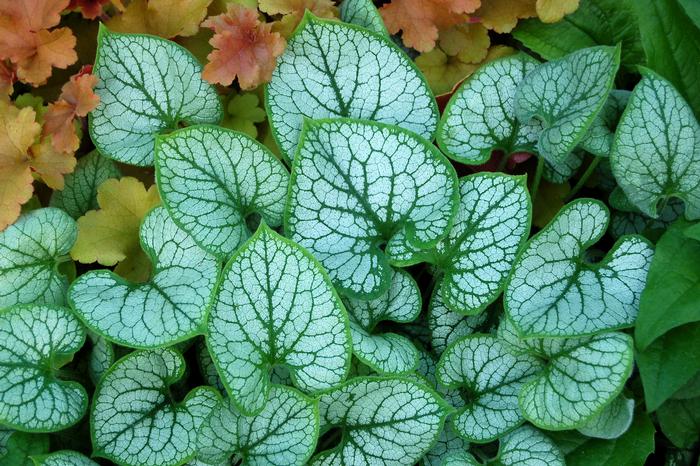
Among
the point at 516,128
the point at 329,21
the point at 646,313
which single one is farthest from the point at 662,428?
the point at 329,21

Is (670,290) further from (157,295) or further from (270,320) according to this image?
(157,295)

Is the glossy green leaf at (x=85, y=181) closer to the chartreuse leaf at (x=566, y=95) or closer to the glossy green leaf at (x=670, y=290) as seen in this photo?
the chartreuse leaf at (x=566, y=95)

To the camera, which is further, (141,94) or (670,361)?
(141,94)

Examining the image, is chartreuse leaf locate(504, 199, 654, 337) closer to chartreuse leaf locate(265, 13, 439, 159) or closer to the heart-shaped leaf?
the heart-shaped leaf

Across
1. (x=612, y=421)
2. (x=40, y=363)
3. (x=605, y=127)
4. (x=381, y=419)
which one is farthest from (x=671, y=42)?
(x=40, y=363)

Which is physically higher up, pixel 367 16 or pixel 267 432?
pixel 367 16

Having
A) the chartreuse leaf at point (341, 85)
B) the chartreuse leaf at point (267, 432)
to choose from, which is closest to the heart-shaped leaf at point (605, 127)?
the chartreuse leaf at point (341, 85)
